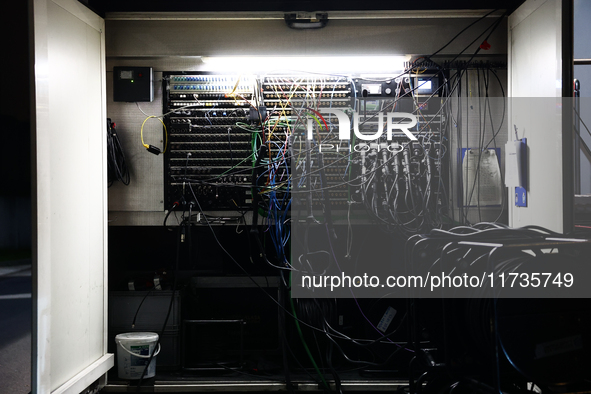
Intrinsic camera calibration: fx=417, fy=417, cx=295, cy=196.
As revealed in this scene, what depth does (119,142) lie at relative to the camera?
9.27 ft

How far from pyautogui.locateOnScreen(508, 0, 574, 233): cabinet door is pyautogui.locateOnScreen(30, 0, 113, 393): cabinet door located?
8.21 feet

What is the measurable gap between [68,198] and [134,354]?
1.03 meters

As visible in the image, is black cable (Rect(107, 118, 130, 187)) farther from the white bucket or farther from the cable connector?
the white bucket

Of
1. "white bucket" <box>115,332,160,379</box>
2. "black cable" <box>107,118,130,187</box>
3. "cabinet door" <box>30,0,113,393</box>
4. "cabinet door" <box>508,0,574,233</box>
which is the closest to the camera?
"cabinet door" <box>30,0,113,393</box>

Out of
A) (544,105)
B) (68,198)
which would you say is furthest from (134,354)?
(544,105)

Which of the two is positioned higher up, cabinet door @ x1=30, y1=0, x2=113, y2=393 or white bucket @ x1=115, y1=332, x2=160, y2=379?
cabinet door @ x1=30, y1=0, x2=113, y2=393

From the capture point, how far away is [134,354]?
2.53m

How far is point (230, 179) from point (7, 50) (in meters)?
11.2

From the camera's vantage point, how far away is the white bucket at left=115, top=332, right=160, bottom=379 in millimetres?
2533

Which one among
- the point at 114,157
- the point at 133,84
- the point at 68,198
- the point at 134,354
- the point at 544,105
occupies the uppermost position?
the point at 133,84

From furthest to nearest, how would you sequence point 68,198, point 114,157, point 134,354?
point 114,157
point 134,354
point 68,198

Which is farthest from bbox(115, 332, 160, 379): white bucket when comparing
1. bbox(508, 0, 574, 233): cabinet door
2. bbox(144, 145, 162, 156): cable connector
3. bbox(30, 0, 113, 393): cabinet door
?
bbox(508, 0, 574, 233): cabinet door

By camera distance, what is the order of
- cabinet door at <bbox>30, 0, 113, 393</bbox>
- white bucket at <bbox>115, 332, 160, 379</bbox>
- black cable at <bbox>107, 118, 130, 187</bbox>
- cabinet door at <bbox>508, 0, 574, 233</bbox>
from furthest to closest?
1. black cable at <bbox>107, 118, 130, 187</bbox>
2. white bucket at <bbox>115, 332, 160, 379</bbox>
3. cabinet door at <bbox>508, 0, 574, 233</bbox>
4. cabinet door at <bbox>30, 0, 113, 393</bbox>

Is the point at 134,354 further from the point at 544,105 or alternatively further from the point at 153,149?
the point at 544,105
